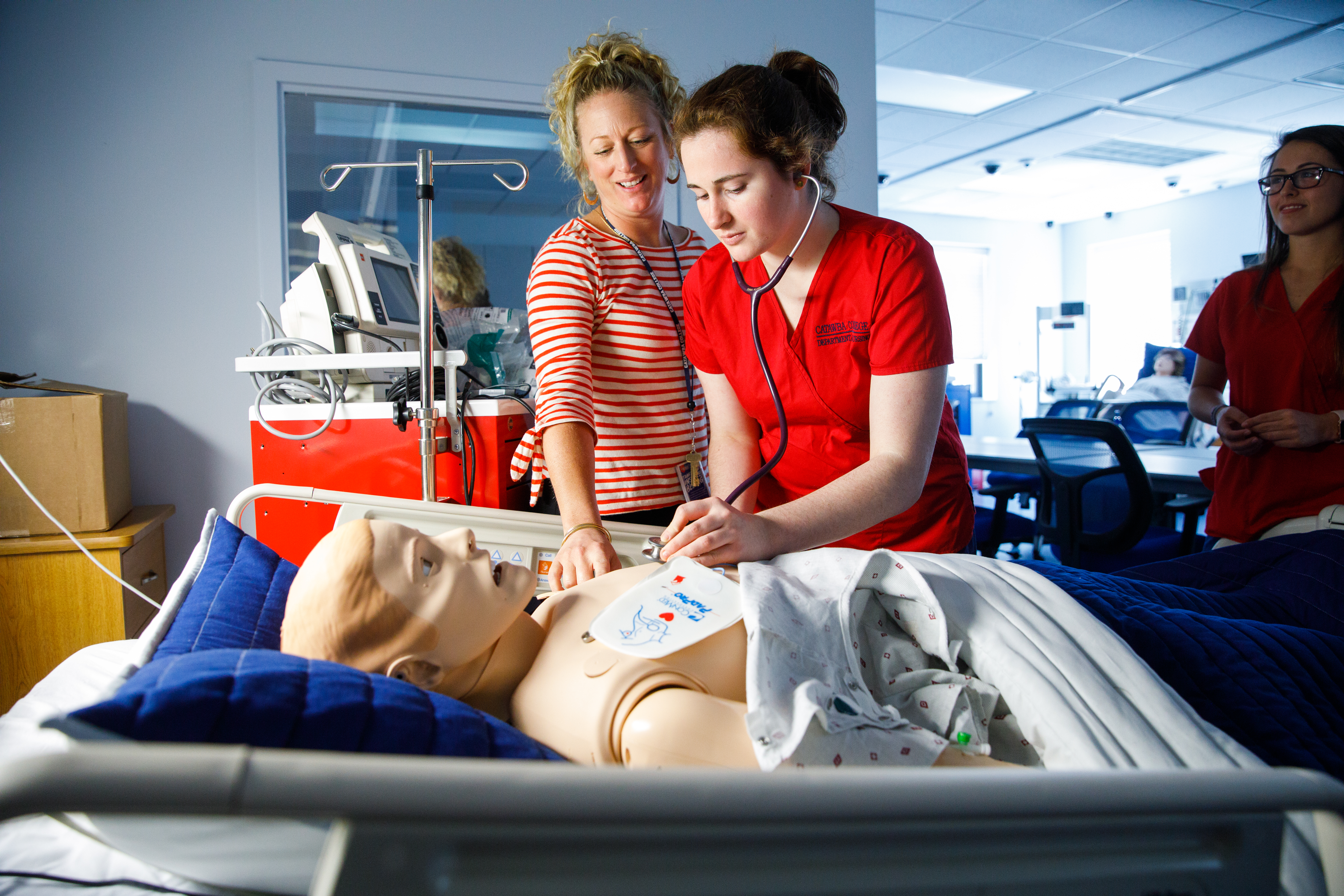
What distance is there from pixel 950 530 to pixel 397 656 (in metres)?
0.90

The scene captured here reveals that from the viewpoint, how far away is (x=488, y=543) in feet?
4.56

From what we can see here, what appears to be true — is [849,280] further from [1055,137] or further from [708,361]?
[1055,137]

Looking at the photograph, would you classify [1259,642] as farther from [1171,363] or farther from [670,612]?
[1171,363]

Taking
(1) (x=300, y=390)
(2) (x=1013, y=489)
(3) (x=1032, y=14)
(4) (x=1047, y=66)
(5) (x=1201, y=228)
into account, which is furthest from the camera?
(5) (x=1201, y=228)

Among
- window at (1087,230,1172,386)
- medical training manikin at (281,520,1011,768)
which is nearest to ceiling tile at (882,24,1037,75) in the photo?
medical training manikin at (281,520,1011,768)

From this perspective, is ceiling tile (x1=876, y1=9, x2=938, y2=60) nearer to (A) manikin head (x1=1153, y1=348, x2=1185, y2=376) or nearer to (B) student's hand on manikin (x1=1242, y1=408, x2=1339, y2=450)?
→ (B) student's hand on manikin (x1=1242, y1=408, x2=1339, y2=450)

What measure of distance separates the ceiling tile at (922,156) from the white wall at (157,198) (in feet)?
13.2

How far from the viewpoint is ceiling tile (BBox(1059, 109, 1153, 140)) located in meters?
5.35

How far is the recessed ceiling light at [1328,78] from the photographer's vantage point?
Result: 186 inches

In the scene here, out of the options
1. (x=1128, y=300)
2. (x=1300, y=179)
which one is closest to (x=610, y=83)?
(x=1300, y=179)

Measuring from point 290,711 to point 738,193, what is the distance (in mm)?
A: 866

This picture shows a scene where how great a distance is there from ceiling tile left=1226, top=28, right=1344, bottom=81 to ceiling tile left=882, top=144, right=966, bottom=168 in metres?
1.89

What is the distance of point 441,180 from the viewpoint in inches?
118

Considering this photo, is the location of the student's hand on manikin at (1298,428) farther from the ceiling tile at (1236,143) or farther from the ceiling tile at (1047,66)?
A: the ceiling tile at (1236,143)
